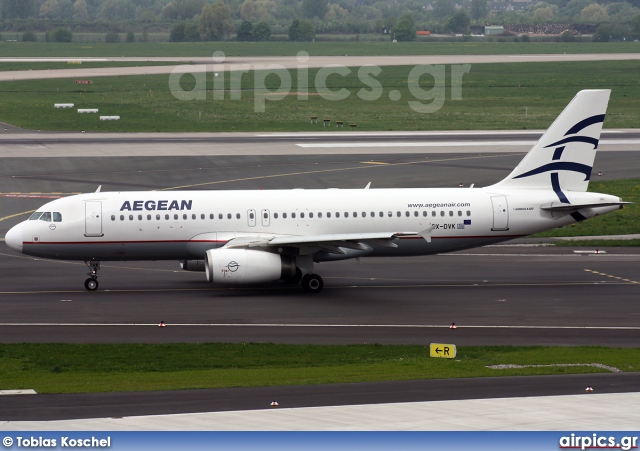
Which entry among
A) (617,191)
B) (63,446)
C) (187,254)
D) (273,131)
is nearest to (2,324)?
(187,254)

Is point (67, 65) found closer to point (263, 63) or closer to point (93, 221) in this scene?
point (263, 63)

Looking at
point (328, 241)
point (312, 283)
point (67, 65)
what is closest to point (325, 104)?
point (67, 65)

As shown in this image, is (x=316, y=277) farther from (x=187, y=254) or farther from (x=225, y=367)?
(x=225, y=367)

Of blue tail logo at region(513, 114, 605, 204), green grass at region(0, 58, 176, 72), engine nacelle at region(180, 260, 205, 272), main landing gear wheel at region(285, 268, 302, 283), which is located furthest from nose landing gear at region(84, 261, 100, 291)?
green grass at region(0, 58, 176, 72)

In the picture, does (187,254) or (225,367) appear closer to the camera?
(225,367)

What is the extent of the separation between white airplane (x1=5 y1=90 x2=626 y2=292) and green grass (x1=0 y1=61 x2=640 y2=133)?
58550 millimetres

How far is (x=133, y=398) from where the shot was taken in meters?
27.5

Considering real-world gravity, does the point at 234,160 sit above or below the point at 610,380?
above

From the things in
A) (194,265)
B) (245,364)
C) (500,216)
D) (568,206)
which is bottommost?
(245,364)

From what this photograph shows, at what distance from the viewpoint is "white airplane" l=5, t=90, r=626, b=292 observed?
45.9m

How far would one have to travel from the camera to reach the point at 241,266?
4341cm

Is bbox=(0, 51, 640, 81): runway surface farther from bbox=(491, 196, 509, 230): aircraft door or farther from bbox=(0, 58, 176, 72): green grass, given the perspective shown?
bbox=(491, 196, 509, 230): aircraft door

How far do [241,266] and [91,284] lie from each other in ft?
24.4

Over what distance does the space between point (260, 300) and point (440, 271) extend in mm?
10240
